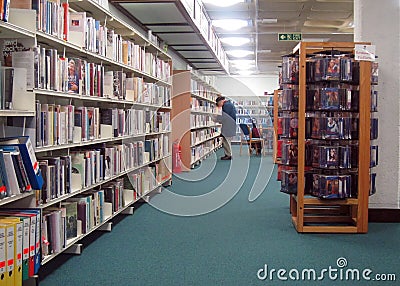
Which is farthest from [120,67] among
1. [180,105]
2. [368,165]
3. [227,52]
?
[227,52]

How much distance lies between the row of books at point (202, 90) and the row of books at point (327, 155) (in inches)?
234

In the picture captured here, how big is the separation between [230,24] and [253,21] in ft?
1.75

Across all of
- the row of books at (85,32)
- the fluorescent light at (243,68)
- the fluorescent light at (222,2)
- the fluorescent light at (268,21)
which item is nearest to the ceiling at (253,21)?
the fluorescent light at (268,21)

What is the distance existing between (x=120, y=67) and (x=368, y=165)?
2697 mm

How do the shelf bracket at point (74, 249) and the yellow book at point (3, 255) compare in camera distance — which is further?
the shelf bracket at point (74, 249)

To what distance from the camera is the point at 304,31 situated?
12164mm

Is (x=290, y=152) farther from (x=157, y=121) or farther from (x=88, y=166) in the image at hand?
(x=157, y=121)

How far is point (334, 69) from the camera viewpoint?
14.9 ft

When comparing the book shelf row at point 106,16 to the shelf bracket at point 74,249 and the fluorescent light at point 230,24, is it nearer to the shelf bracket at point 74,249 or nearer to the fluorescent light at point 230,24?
the shelf bracket at point 74,249

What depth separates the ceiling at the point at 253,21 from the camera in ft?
21.3

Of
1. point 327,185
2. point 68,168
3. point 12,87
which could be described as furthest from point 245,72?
point 12,87

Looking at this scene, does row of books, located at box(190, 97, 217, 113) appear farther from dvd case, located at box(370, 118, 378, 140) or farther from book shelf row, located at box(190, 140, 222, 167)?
dvd case, located at box(370, 118, 378, 140)

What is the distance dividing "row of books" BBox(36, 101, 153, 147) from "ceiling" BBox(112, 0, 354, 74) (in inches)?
56.3

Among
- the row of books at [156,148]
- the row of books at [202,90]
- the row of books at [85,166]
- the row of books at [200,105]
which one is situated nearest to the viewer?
the row of books at [85,166]
